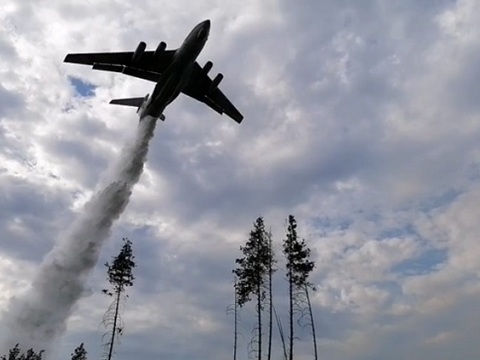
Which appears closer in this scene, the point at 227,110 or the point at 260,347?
the point at 260,347

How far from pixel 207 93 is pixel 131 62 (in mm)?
6809

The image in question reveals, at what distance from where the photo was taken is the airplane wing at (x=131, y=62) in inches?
1287

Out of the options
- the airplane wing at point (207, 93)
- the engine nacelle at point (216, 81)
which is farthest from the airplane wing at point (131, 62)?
the engine nacelle at point (216, 81)

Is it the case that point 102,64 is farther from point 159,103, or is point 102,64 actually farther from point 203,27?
point 203,27

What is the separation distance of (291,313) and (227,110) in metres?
17.8

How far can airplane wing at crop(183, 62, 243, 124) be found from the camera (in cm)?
3638

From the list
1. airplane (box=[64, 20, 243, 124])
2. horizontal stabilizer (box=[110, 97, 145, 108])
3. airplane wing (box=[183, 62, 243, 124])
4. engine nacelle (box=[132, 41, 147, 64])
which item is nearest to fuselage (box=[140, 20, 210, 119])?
airplane (box=[64, 20, 243, 124])

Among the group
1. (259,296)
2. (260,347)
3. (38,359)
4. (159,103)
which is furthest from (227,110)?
(38,359)

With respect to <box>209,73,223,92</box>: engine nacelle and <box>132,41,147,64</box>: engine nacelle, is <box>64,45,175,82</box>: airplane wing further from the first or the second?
<box>209,73,223,92</box>: engine nacelle

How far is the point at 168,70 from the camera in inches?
1196

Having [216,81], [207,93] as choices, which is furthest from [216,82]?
[207,93]

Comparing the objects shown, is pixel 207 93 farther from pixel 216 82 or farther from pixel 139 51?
pixel 139 51

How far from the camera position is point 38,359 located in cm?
1995

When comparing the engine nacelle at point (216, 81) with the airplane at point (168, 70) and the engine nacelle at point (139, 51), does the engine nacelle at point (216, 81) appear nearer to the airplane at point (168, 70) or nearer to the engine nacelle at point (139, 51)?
the airplane at point (168, 70)
